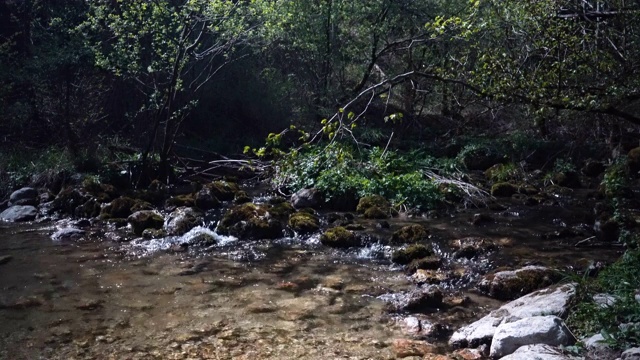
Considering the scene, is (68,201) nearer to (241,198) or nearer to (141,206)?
(141,206)

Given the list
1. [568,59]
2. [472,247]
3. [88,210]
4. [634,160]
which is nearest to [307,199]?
[88,210]

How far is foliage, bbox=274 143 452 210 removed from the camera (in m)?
13.9

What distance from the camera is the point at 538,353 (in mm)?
5789

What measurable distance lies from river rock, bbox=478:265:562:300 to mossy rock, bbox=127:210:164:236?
21.6 feet

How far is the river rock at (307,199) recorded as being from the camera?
1424cm

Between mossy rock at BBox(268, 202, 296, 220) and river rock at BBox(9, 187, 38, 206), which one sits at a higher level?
river rock at BBox(9, 187, 38, 206)

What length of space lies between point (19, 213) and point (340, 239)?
7.31m

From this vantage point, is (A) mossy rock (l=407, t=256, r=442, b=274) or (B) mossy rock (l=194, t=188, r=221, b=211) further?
(B) mossy rock (l=194, t=188, r=221, b=211)

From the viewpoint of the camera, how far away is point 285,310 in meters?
8.17

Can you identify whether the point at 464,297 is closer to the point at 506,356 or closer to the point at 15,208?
the point at 506,356

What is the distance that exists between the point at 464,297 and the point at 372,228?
3.83m

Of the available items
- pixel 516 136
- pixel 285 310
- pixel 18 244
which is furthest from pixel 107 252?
pixel 516 136

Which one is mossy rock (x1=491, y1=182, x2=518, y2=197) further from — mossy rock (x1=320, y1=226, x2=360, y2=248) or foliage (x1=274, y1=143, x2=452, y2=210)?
mossy rock (x1=320, y1=226, x2=360, y2=248)

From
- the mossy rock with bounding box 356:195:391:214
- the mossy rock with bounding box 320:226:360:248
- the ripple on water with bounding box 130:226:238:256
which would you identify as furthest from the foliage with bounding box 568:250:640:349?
the ripple on water with bounding box 130:226:238:256
